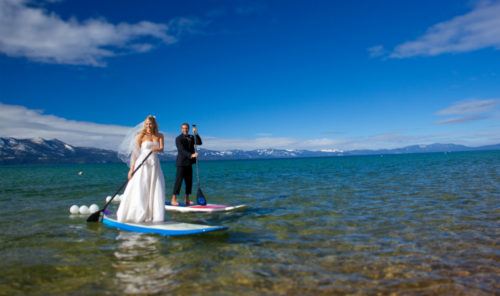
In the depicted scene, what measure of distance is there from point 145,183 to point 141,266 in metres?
3.14

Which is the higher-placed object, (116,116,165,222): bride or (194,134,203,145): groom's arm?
(194,134,203,145): groom's arm

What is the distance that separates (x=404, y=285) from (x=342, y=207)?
773 centimetres

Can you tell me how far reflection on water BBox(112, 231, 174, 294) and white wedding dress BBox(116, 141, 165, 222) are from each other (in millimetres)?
749

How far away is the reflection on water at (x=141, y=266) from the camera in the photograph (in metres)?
4.98

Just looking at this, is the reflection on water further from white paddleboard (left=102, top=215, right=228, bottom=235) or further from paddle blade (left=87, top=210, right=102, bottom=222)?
paddle blade (left=87, top=210, right=102, bottom=222)

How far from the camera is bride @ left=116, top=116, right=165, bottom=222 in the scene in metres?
8.59

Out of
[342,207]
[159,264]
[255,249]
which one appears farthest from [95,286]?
[342,207]

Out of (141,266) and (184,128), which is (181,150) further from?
(141,266)

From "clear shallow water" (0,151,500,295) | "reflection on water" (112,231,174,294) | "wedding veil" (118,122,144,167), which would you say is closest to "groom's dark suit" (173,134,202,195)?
"clear shallow water" (0,151,500,295)

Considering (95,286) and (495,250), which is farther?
(495,250)

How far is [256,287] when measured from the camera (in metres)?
4.92

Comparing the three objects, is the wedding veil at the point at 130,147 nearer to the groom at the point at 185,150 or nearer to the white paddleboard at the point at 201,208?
the groom at the point at 185,150

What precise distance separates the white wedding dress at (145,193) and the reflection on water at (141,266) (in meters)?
0.75

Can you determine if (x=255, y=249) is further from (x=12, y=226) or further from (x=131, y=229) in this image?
(x=12, y=226)
